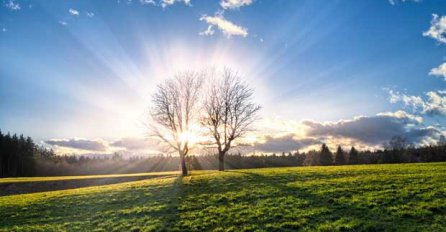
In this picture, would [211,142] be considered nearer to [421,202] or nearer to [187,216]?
[187,216]

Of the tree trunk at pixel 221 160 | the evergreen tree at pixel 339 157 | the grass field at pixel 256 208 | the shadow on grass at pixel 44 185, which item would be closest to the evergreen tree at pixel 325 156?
the evergreen tree at pixel 339 157

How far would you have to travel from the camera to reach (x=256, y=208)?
78.7 feet

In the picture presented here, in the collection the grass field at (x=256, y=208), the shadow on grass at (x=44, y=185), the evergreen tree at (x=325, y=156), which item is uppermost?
the evergreen tree at (x=325, y=156)

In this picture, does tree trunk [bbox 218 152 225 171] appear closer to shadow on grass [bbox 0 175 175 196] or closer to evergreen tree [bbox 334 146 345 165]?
shadow on grass [bbox 0 175 175 196]

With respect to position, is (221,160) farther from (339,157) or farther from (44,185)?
(339,157)

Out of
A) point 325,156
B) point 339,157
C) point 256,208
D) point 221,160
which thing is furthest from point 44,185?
point 325,156

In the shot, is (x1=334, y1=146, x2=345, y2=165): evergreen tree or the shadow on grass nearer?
the shadow on grass

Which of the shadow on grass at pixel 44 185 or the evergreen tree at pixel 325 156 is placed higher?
the evergreen tree at pixel 325 156

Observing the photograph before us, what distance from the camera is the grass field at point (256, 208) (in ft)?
63.6

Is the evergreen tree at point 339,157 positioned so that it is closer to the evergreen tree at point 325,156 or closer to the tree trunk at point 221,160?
the evergreen tree at point 325,156

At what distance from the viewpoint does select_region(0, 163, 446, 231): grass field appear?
1939 centimetres

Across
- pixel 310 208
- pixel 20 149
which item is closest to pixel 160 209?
pixel 310 208

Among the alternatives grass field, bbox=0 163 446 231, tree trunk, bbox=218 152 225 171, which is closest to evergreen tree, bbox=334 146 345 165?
tree trunk, bbox=218 152 225 171

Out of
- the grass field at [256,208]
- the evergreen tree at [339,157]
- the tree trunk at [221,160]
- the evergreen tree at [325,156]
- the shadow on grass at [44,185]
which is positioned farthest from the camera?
the evergreen tree at [325,156]
